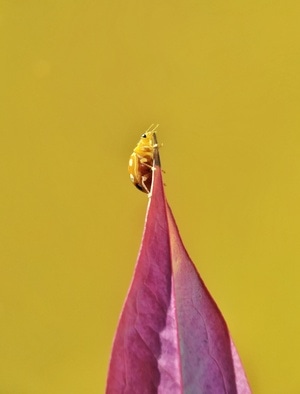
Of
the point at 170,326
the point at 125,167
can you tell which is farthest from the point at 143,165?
the point at 170,326

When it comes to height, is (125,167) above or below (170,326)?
above

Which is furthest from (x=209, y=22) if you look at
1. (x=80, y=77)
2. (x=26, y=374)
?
(x=26, y=374)

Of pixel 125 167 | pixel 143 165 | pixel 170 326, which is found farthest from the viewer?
pixel 125 167

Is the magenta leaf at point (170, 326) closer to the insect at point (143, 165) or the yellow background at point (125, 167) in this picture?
the insect at point (143, 165)

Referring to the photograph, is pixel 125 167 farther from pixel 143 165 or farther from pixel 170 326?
pixel 170 326

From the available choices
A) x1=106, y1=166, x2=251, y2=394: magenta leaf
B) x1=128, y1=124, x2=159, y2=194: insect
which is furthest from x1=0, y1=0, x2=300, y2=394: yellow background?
x1=106, y1=166, x2=251, y2=394: magenta leaf

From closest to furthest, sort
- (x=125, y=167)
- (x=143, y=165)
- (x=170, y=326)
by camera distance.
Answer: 1. (x=170, y=326)
2. (x=143, y=165)
3. (x=125, y=167)

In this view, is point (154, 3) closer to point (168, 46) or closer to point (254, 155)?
point (168, 46)
